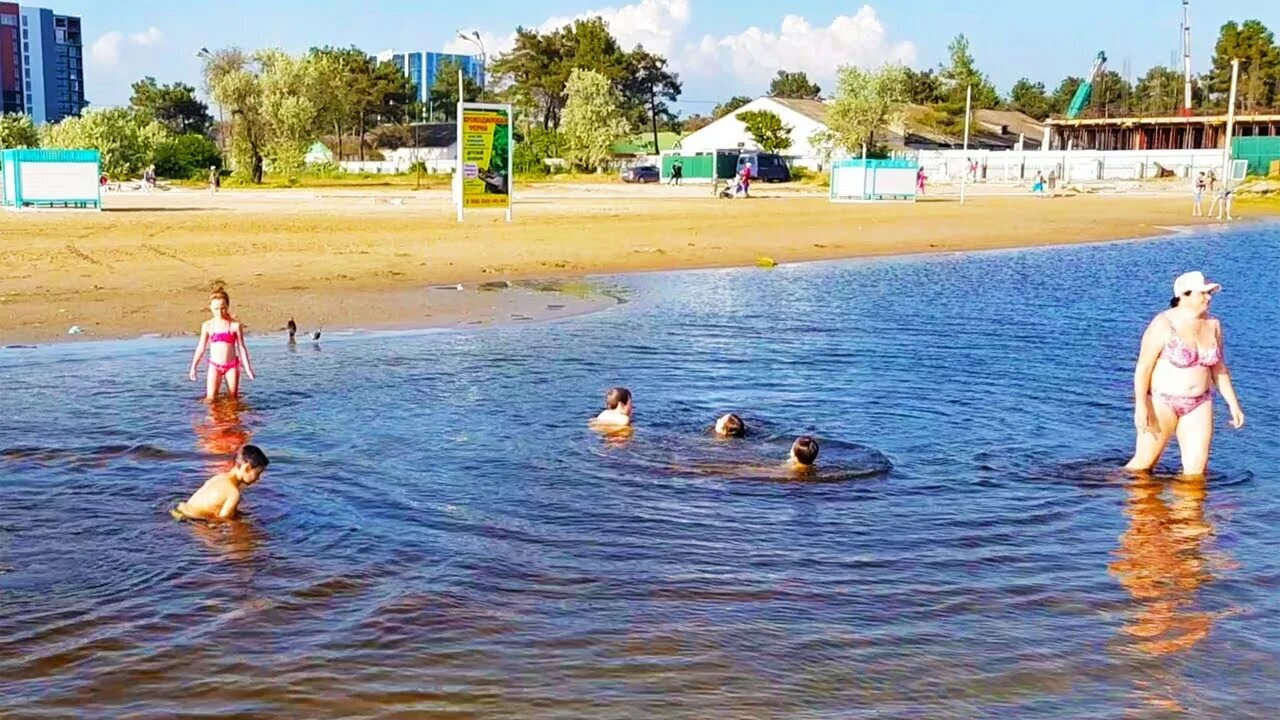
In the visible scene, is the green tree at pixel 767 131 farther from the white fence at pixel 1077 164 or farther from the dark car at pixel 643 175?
the dark car at pixel 643 175

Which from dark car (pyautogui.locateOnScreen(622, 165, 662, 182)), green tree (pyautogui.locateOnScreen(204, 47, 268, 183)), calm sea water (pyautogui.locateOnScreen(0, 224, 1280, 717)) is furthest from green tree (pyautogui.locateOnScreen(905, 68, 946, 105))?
calm sea water (pyautogui.locateOnScreen(0, 224, 1280, 717))

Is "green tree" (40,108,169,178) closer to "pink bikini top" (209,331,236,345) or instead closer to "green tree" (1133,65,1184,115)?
"pink bikini top" (209,331,236,345)

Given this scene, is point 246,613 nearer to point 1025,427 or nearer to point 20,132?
point 1025,427

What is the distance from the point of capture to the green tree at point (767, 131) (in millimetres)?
90562

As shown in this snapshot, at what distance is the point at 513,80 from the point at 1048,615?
110m

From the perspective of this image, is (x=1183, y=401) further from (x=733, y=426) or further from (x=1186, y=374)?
(x=733, y=426)

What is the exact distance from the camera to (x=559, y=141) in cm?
9100

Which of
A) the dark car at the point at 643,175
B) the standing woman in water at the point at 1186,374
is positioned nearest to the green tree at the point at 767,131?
the dark car at the point at 643,175

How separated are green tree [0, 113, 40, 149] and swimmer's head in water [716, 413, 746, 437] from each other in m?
73.1

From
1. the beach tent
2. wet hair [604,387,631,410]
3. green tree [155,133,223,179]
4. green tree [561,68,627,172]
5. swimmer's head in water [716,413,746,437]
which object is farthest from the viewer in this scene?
green tree [561,68,627,172]

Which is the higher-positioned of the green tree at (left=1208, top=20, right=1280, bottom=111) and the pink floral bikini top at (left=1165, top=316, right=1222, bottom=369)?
the green tree at (left=1208, top=20, right=1280, bottom=111)

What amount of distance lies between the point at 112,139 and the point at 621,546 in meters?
67.6

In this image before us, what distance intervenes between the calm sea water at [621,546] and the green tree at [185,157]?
65.0 meters

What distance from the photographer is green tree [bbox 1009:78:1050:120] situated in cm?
13688
